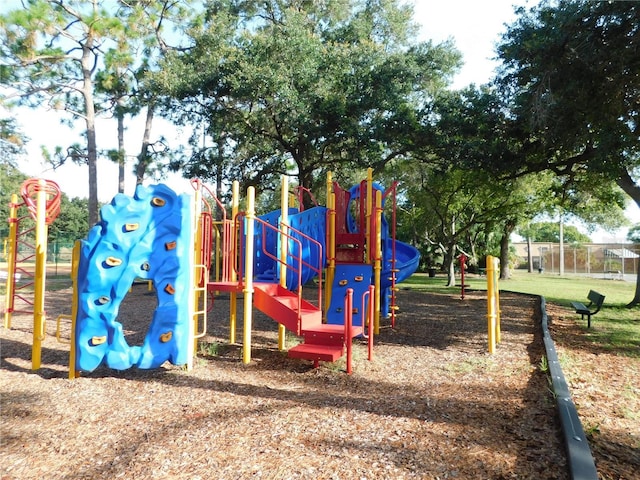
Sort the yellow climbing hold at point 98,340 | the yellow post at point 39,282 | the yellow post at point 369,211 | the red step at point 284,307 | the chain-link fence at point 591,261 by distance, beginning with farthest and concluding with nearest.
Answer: the chain-link fence at point 591,261
the yellow post at point 369,211
the red step at point 284,307
the yellow post at point 39,282
the yellow climbing hold at point 98,340

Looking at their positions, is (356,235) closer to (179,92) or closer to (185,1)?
(179,92)

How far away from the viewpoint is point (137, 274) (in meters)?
4.94

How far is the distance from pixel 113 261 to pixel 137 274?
0.98 feet

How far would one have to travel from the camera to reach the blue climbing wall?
4.72 m

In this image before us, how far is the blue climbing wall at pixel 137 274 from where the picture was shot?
472 centimetres

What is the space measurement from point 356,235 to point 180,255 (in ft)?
14.2

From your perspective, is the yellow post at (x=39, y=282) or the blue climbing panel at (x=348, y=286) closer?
the yellow post at (x=39, y=282)

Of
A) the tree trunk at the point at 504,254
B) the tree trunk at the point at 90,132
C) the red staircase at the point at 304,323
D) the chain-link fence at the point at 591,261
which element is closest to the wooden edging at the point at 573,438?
the red staircase at the point at 304,323

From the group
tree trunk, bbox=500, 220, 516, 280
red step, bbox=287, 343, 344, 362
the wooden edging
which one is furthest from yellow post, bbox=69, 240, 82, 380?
tree trunk, bbox=500, 220, 516, 280

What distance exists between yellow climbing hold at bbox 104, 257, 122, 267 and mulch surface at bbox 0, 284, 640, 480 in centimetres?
137

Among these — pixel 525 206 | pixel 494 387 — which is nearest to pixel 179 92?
pixel 494 387

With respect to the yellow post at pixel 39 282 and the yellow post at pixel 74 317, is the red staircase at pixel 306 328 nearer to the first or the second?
the yellow post at pixel 74 317

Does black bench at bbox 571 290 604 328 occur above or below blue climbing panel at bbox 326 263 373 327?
below

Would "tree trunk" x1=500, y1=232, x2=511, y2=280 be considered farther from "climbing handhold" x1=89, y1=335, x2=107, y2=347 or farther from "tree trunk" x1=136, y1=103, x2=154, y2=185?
"climbing handhold" x1=89, y1=335, x2=107, y2=347
